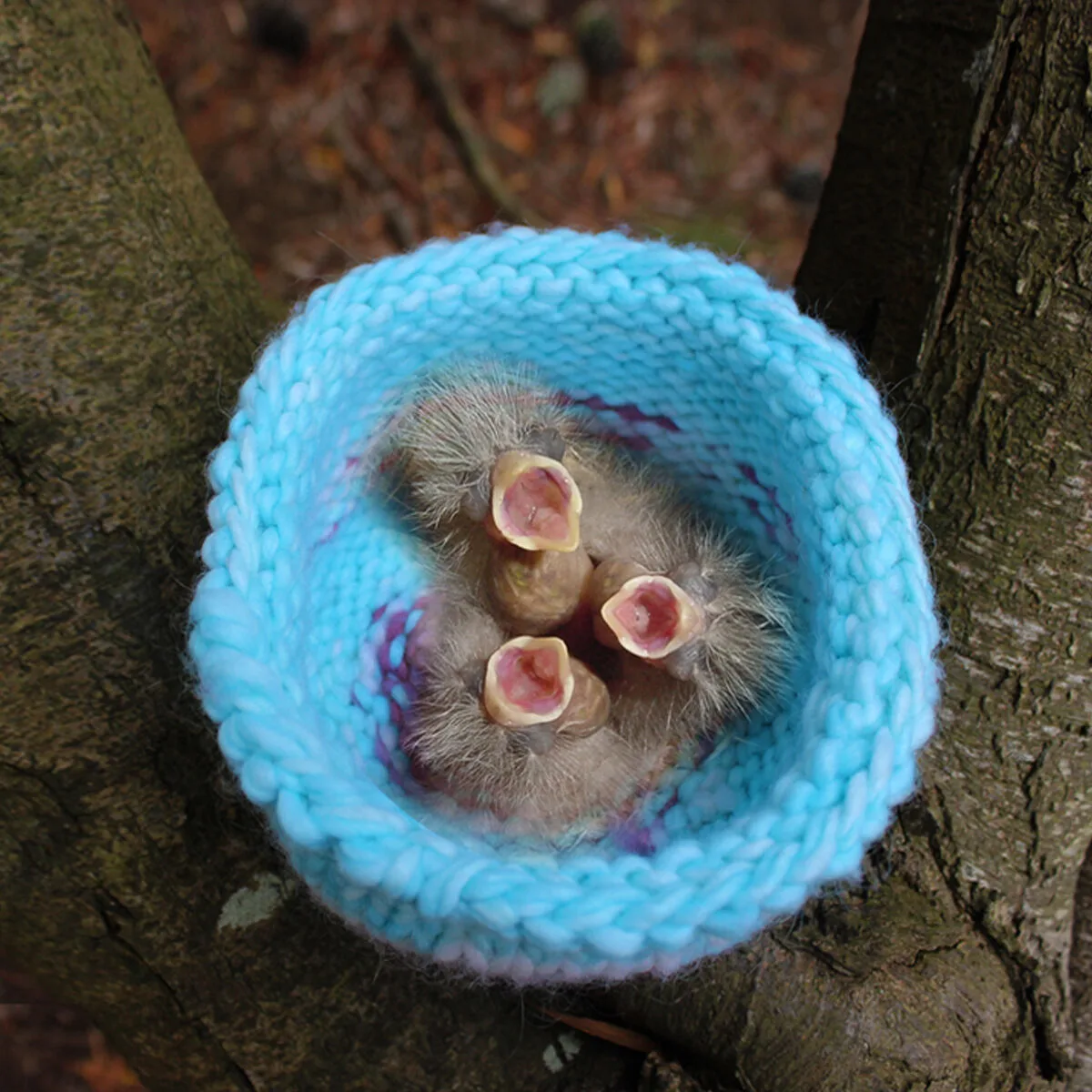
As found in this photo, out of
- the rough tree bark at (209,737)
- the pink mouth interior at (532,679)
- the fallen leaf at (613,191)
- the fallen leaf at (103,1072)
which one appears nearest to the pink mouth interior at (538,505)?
the pink mouth interior at (532,679)

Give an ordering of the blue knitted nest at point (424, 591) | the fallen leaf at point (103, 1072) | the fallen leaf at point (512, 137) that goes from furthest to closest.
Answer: the fallen leaf at point (512, 137)
the fallen leaf at point (103, 1072)
the blue knitted nest at point (424, 591)

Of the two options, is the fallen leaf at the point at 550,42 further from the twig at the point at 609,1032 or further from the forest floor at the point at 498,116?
the twig at the point at 609,1032

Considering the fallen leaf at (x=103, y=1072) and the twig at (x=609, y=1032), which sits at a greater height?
the twig at (x=609, y=1032)

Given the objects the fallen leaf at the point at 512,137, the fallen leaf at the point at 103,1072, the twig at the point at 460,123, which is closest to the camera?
the fallen leaf at the point at 103,1072

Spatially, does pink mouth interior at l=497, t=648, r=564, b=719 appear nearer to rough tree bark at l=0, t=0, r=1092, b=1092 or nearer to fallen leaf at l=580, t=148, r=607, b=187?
rough tree bark at l=0, t=0, r=1092, b=1092

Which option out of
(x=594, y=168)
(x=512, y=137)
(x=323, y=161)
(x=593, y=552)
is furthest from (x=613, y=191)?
(x=593, y=552)

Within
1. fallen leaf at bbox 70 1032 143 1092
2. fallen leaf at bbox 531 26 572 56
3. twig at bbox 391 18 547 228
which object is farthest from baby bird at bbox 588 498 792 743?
fallen leaf at bbox 531 26 572 56

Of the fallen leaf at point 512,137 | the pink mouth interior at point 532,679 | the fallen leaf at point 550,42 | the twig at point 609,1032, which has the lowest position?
the twig at point 609,1032

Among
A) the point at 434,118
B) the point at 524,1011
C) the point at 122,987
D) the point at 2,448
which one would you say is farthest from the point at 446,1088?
the point at 434,118

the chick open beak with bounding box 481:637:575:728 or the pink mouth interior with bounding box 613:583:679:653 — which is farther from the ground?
the pink mouth interior with bounding box 613:583:679:653
